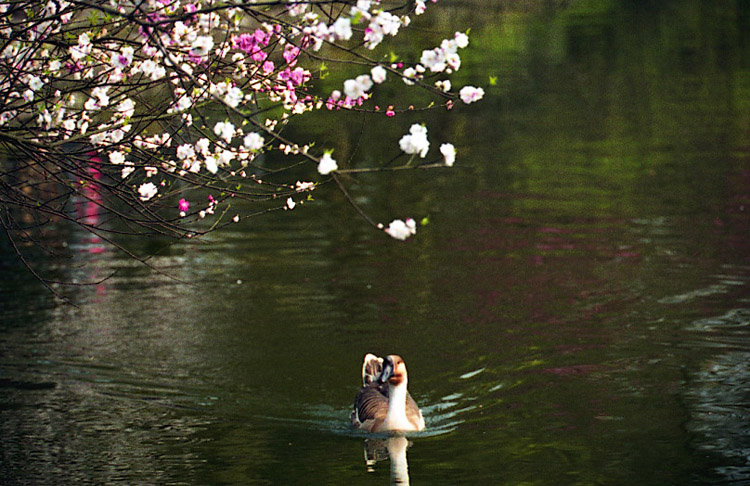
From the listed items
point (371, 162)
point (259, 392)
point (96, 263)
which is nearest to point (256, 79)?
point (259, 392)

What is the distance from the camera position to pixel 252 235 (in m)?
21.0

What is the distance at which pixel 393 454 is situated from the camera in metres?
11.4

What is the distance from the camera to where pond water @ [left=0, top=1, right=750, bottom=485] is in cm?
1123

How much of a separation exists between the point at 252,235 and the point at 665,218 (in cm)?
675

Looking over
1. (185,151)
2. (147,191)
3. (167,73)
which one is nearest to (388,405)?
(147,191)

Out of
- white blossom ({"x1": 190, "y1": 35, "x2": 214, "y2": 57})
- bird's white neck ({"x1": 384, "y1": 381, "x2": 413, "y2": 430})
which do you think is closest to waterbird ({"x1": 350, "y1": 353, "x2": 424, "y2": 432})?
bird's white neck ({"x1": 384, "y1": 381, "x2": 413, "y2": 430})

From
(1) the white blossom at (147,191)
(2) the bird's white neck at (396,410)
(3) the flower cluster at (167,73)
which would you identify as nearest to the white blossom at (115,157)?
(3) the flower cluster at (167,73)

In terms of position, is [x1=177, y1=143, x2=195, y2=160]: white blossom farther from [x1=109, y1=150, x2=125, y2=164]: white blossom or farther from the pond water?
the pond water

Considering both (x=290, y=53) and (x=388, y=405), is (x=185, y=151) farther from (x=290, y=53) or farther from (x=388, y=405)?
(x=388, y=405)

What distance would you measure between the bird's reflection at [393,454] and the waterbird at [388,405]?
13 centimetres

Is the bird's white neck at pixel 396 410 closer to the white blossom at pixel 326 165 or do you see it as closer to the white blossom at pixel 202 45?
the white blossom at pixel 202 45

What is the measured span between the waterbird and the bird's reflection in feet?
0.42

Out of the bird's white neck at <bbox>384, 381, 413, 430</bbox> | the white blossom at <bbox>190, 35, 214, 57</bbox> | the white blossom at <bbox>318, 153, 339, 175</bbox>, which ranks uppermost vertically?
the white blossom at <bbox>190, 35, 214, 57</bbox>

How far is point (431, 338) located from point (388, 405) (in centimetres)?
266
